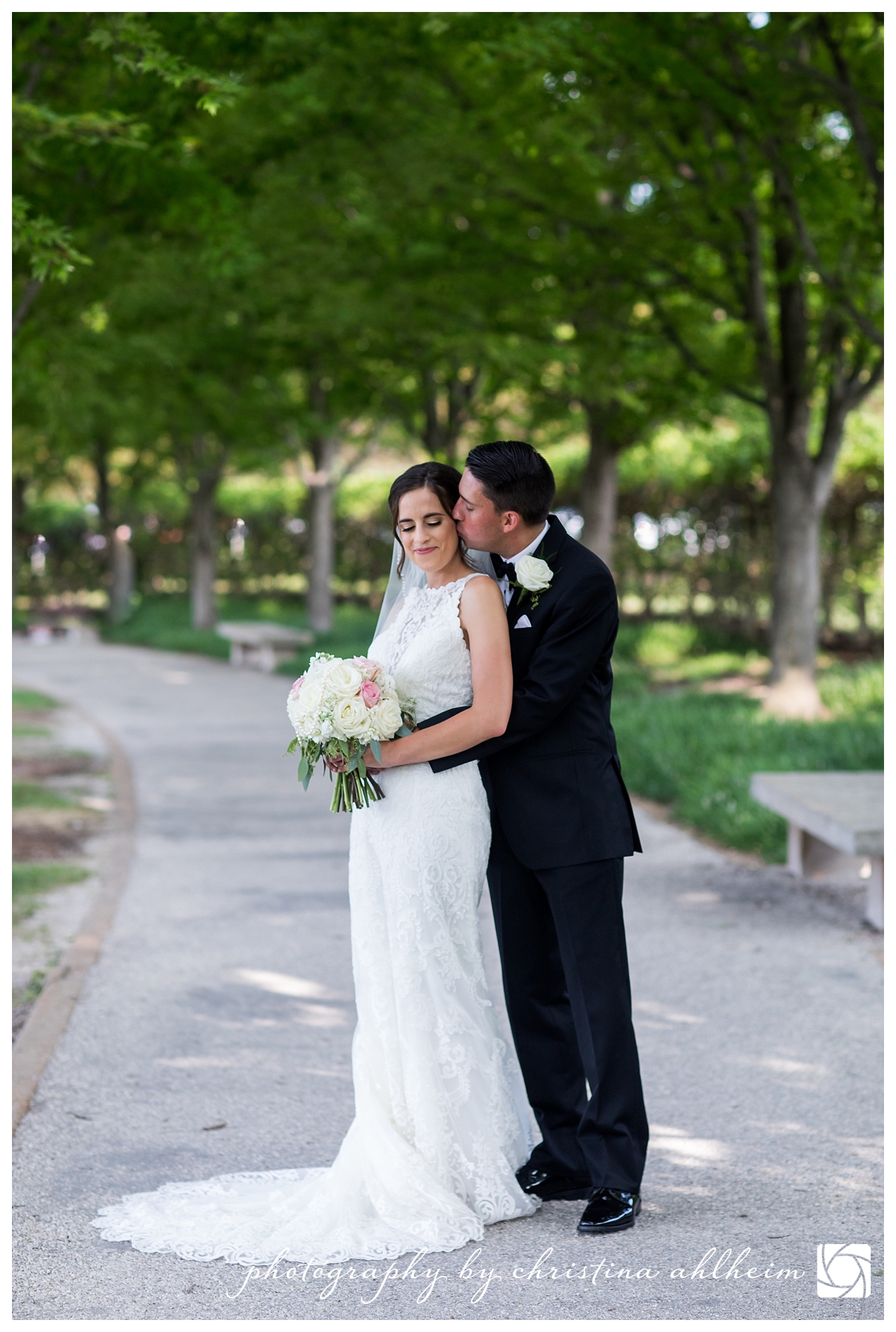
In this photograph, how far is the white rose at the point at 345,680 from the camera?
138 inches

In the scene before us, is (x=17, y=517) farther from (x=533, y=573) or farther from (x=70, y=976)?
(x=533, y=573)

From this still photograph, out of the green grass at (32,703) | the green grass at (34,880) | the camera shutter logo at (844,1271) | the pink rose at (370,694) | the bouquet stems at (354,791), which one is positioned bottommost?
the camera shutter logo at (844,1271)

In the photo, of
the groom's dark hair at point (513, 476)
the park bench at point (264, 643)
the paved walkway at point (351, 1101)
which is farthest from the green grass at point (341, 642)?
the groom's dark hair at point (513, 476)

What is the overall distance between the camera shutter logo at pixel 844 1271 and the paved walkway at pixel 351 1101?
27mm

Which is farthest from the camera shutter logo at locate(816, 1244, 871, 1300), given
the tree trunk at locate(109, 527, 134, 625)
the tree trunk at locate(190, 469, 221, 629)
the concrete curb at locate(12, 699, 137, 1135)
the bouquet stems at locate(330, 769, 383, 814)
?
the tree trunk at locate(109, 527, 134, 625)

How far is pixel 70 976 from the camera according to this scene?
5.96m

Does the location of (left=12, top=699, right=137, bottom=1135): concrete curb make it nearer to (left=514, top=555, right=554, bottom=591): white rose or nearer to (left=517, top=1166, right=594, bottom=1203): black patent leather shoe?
(left=517, top=1166, right=594, bottom=1203): black patent leather shoe

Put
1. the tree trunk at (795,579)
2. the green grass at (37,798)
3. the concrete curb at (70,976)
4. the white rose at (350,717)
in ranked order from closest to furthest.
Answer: the white rose at (350,717) < the concrete curb at (70,976) < the green grass at (37,798) < the tree trunk at (795,579)

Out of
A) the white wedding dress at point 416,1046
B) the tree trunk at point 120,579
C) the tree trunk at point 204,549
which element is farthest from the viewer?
the tree trunk at point 120,579

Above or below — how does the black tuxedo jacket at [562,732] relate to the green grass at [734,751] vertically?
above

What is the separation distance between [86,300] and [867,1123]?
9.07 m

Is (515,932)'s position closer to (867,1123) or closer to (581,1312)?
(581,1312)

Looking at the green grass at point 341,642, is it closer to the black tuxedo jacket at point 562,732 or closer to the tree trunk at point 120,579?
the tree trunk at point 120,579

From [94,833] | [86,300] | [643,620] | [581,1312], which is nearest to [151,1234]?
[581,1312]
